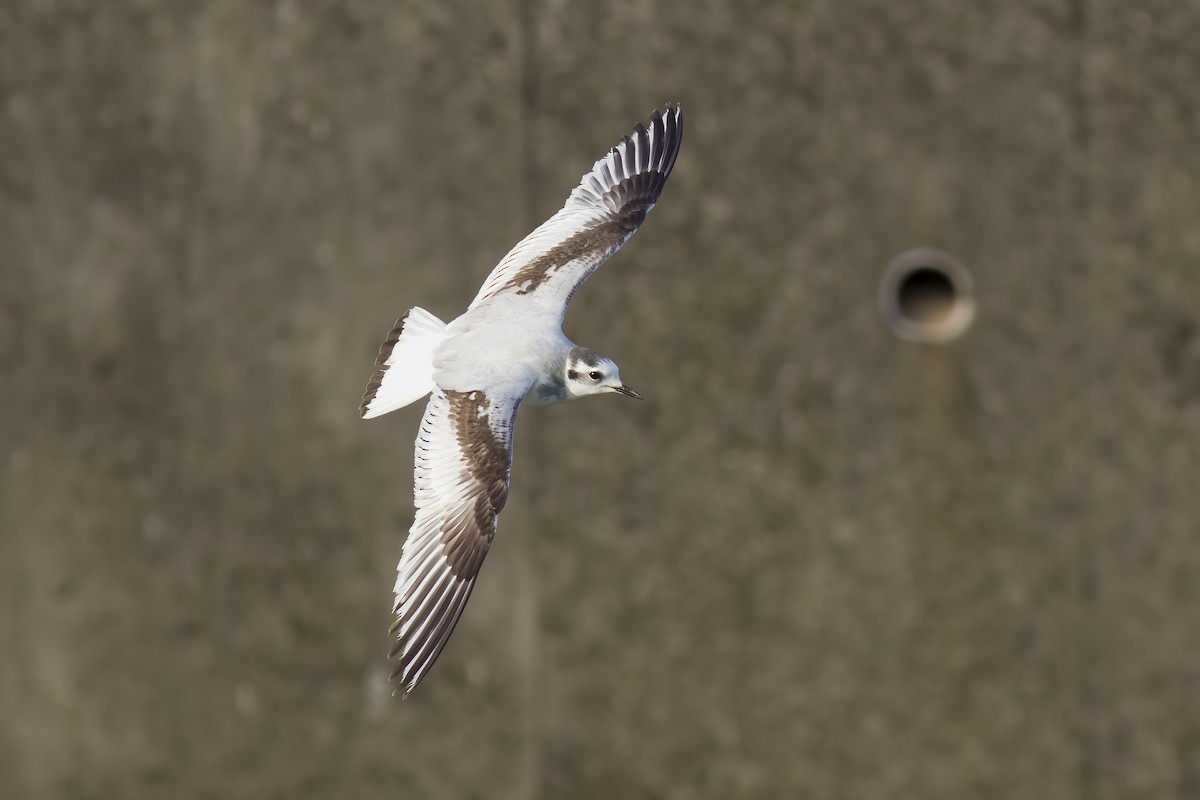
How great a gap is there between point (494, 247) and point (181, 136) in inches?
84.5

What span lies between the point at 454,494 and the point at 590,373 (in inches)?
26.8

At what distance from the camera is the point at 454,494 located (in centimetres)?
661

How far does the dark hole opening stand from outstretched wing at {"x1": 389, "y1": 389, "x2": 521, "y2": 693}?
17.2 ft

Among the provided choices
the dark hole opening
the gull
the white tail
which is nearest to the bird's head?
the gull

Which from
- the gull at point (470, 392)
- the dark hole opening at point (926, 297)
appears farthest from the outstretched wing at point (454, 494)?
the dark hole opening at point (926, 297)

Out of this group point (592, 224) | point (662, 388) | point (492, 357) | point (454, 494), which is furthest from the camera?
point (662, 388)

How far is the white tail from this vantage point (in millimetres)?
6953

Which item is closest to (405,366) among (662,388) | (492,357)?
(492,357)

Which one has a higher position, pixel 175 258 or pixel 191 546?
pixel 175 258

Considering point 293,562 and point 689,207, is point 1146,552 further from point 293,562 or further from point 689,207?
point 293,562

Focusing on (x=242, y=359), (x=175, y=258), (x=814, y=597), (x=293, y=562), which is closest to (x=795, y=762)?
(x=814, y=597)

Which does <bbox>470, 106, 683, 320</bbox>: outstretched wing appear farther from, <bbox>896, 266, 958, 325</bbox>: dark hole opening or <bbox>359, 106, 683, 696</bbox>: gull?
<bbox>896, 266, 958, 325</bbox>: dark hole opening

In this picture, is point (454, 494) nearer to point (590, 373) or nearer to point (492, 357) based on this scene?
point (492, 357)

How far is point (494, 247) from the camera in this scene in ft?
37.3
